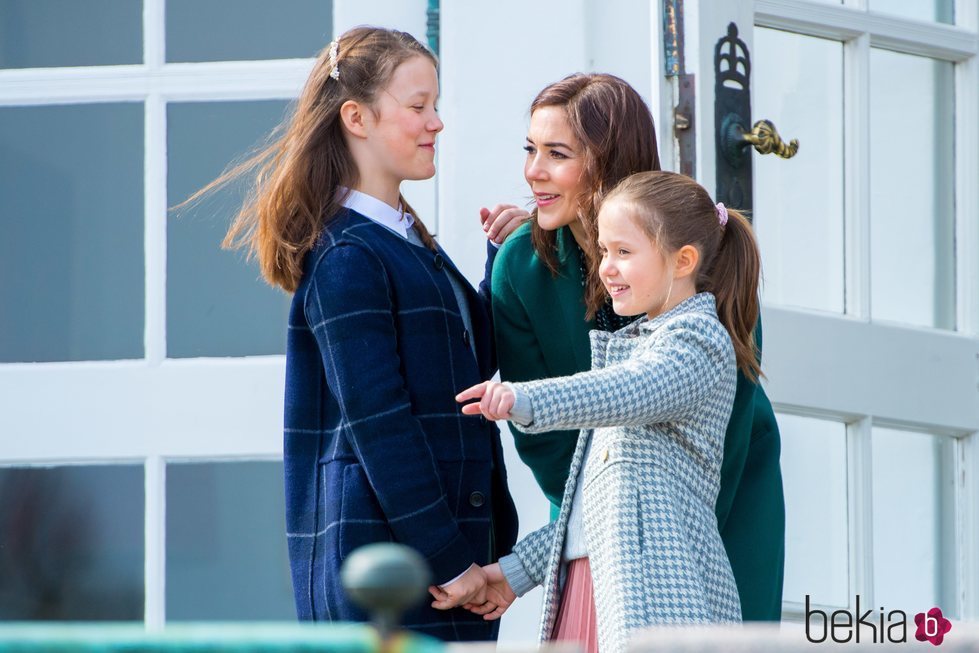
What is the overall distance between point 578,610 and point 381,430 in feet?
1.08

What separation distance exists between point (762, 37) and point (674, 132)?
329 millimetres

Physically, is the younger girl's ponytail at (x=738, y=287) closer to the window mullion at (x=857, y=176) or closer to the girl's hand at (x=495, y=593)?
the girl's hand at (x=495, y=593)

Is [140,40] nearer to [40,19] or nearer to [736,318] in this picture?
[40,19]

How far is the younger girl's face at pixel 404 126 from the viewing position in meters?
2.09

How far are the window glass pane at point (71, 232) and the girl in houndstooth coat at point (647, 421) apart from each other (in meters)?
0.94

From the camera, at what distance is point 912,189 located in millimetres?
2754

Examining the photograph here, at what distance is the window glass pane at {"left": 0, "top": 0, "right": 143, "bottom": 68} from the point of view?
8.43 ft

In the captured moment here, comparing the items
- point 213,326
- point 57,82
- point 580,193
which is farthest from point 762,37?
point 57,82

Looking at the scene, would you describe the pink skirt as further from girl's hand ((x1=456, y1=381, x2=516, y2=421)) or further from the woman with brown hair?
girl's hand ((x1=456, y1=381, x2=516, y2=421))

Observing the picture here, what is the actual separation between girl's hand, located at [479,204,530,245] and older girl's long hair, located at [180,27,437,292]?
0.39 feet

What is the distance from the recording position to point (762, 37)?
101 inches

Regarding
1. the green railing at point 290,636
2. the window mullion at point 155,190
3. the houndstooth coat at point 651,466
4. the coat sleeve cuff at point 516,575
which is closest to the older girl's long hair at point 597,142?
the houndstooth coat at point 651,466

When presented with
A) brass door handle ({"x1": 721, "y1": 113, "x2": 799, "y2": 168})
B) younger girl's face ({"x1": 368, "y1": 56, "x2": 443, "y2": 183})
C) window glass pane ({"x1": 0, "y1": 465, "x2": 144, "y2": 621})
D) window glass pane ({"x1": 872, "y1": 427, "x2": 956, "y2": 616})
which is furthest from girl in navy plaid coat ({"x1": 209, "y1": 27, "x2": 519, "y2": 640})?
window glass pane ({"x1": 872, "y1": 427, "x2": 956, "y2": 616})

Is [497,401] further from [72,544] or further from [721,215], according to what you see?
[72,544]
